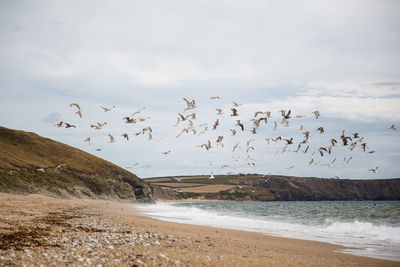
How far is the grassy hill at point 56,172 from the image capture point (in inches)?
2228

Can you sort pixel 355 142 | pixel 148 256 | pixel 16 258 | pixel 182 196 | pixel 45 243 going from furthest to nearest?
pixel 182 196
pixel 355 142
pixel 45 243
pixel 148 256
pixel 16 258

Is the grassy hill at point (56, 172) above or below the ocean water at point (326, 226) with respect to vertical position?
above

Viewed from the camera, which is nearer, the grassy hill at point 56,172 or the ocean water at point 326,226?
the ocean water at point 326,226

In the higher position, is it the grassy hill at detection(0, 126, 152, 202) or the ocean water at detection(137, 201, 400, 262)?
the grassy hill at detection(0, 126, 152, 202)

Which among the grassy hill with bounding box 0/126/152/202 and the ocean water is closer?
the ocean water

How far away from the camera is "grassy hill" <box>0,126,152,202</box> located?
186 feet

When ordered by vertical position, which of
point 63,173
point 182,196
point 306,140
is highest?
point 306,140

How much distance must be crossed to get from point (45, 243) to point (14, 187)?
47751 millimetres

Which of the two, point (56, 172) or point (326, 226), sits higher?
point (56, 172)

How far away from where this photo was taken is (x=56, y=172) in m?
68.9

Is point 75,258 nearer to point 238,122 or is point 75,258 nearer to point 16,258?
point 16,258

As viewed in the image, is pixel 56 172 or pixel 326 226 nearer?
pixel 326 226

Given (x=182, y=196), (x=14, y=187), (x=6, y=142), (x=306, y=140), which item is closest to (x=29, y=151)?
(x=6, y=142)

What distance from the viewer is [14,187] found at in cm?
5122
